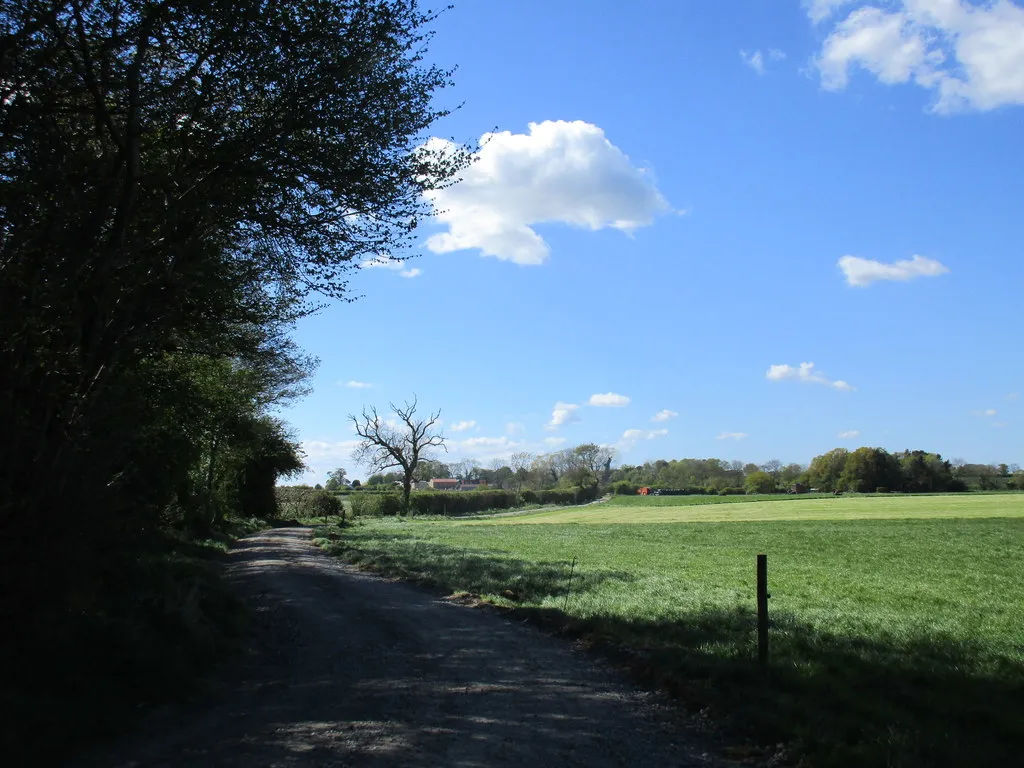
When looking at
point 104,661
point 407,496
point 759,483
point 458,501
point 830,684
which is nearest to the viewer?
point 104,661

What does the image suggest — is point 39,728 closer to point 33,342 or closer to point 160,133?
point 33,342

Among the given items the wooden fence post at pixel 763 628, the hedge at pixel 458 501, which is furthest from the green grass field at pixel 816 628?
the hedge at pixel 458 501

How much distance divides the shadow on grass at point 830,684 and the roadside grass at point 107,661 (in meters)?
4.84

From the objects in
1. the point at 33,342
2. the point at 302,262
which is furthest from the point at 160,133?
the point at 33,342

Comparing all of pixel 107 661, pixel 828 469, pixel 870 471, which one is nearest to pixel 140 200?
pixel 107 661

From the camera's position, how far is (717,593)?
49.2 ft

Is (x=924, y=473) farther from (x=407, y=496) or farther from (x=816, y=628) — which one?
(x=816, y=628)

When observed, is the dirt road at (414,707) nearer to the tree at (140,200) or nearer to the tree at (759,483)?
the tree at (140,200)

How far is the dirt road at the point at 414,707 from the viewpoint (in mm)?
5469

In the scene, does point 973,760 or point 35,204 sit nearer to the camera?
point 973,760

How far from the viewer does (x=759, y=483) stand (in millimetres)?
119688

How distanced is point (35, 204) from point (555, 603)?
385 inches

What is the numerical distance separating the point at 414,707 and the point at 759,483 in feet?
398

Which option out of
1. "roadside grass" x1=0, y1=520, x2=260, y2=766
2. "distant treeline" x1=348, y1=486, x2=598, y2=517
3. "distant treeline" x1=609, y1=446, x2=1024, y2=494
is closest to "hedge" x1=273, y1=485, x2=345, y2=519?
"distant treeline" x1=348, y1=486, x2=598, y2=517
